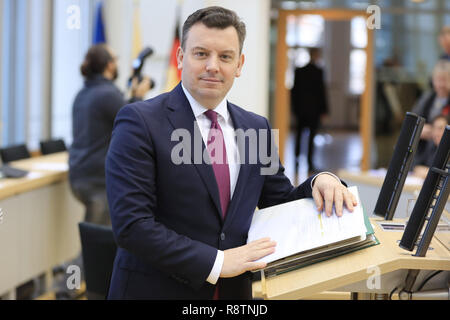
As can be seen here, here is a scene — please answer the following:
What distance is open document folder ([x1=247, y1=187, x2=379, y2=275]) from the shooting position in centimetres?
161

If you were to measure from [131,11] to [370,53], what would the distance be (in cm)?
350

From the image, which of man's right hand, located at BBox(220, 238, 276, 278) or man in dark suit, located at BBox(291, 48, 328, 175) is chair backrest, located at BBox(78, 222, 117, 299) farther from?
man in dark suit, located at BBox(291, 48, 328, 175)

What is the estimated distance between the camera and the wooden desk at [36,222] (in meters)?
4.01

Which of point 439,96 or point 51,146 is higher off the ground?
point 439,96

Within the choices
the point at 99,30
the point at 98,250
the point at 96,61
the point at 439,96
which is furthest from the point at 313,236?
the point at 99,30

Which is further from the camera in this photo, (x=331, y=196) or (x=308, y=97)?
(x=308, y=97)

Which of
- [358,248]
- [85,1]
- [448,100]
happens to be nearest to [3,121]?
[85,1]

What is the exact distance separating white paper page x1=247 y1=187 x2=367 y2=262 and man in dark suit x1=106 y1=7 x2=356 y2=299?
3 centimetres

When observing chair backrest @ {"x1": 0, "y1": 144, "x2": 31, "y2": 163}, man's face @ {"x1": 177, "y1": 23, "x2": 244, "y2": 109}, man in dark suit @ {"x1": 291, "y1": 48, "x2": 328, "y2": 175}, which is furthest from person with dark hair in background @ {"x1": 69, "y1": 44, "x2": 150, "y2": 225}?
man in dark suit @ {"x1": 291, "y1": 48, "x2": 328, "y2": 175}

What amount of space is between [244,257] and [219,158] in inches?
11.7

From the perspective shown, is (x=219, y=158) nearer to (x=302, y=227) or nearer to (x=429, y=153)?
(x=302, y=227)

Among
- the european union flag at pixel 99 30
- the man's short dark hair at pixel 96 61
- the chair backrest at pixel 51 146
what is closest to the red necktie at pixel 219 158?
the man's short dark hair at pixel 96 61

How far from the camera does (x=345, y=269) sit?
157 centimetres

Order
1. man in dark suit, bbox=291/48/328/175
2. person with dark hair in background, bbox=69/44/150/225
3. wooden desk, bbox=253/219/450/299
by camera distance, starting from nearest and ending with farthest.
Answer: wooden desk, bbox=253/219/450/299 → person with dark hair in background, bbox=69/44/150/225 → man in dark suit, bbox=291/48/328/175
